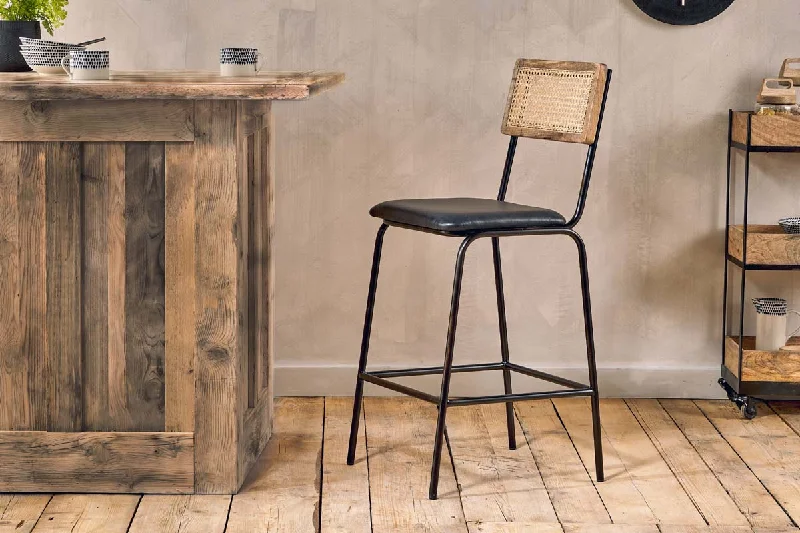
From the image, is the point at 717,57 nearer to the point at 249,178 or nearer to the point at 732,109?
the point at 732,109

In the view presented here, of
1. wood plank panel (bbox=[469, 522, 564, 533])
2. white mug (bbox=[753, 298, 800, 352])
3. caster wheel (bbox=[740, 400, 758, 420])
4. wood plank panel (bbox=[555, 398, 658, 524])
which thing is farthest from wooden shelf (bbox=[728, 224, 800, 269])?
wood plank panel (bbox=[469, 522, 564, 533])

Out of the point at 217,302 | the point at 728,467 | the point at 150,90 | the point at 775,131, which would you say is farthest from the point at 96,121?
the point at 775,131

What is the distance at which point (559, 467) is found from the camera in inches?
116

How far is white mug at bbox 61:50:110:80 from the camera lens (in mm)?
2539

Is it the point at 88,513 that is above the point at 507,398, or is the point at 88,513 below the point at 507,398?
Result: below

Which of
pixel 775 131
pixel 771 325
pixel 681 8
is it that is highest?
pixel 681 8

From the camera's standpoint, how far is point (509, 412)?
3.09 metres

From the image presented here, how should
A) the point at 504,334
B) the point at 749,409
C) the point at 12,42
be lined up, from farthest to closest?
1. the point at 749,409
2. the point at 504,334
3. the point at 12,42

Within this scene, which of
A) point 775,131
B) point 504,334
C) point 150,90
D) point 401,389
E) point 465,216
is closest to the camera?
point 150,90

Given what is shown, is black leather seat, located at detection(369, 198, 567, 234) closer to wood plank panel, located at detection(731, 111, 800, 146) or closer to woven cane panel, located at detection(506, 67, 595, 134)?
woven cane panel, located at detection(506, 67, 595, 134)

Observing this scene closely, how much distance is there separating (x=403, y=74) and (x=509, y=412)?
1.11m

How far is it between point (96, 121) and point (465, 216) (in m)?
0.87

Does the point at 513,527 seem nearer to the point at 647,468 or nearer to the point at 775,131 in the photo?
the point at 647,468

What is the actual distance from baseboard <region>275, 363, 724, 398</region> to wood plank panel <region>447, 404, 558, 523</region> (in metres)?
0.17
